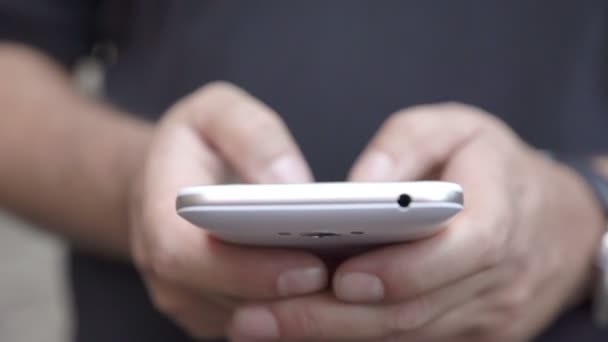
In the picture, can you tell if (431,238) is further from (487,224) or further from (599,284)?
(599,284)

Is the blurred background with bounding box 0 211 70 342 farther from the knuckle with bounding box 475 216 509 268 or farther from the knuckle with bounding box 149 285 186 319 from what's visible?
the knuckle with bounding box 475 216 509 268

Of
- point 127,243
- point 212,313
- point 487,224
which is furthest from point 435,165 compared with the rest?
point 127,243

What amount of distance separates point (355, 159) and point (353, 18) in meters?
0.13

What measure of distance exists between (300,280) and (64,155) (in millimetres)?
390

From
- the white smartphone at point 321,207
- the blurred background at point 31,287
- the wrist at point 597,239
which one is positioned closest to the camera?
the white smartphone at point 321,207

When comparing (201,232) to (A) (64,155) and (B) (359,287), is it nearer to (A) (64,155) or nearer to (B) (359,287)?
(B) (359,287)

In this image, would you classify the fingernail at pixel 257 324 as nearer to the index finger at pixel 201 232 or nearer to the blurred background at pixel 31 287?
the index finger at pixel 201 232

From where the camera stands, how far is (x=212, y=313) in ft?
1.66

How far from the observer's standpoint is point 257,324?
43 centimetres

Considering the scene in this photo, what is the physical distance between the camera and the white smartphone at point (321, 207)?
Result: 303 mm

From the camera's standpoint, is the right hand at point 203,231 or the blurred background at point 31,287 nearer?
the right hand at point 203,231

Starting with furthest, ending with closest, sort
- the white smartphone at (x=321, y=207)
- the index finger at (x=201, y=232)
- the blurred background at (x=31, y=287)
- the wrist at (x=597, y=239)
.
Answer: the blurred background at (x=31, y=287), the wrist at (x=597, y=239), the index finger at (x=201, y=232), the white smartphone at (x=321, y=207)

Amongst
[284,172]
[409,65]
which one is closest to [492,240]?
[284,172]

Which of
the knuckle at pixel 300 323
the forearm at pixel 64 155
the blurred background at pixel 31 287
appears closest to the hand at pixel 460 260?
the knuckle at pixel 300 323
